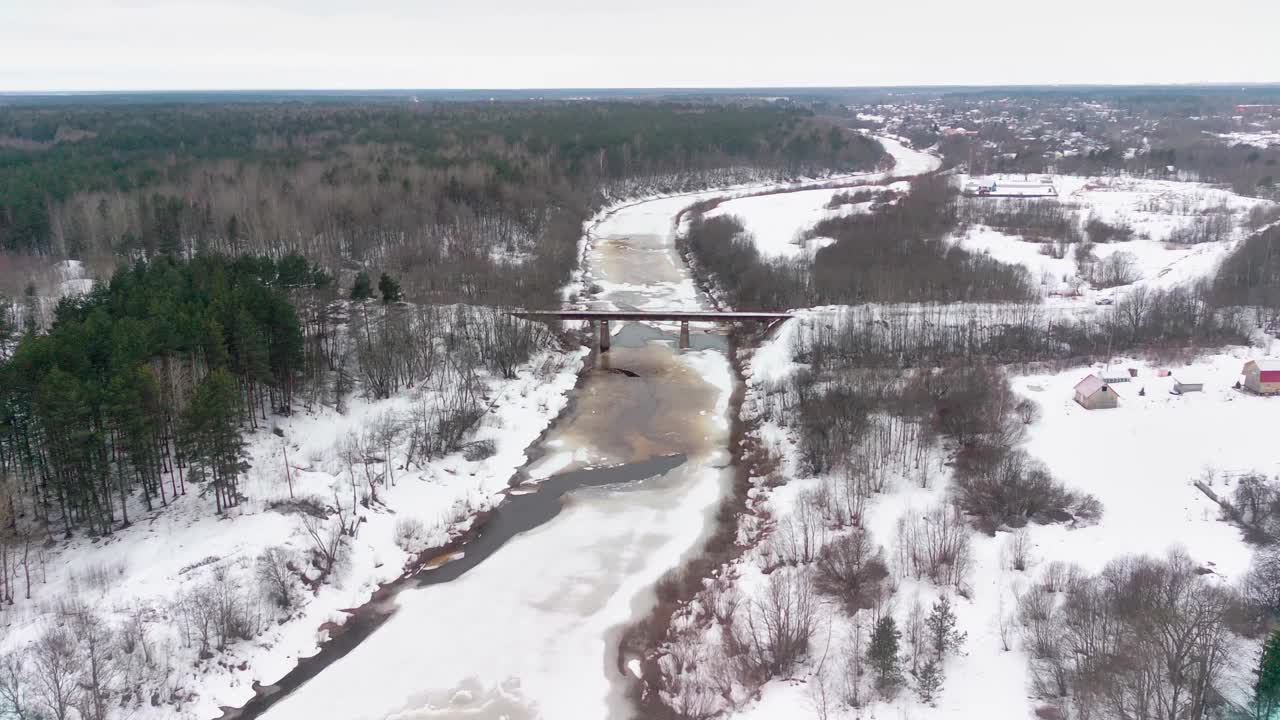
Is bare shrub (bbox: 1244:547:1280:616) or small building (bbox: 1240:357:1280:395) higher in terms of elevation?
small building (bbox: 1240:357:1280:395)

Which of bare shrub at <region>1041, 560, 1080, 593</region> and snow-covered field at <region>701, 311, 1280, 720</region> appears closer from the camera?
snow-covered field at <region>701, 311, 1280, 720</region>

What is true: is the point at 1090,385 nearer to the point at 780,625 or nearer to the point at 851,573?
the point at 851,573

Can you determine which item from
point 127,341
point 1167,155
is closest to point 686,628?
point 127,341

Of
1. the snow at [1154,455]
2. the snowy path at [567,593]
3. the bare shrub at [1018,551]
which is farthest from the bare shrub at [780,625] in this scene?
the snow at [1154,455]

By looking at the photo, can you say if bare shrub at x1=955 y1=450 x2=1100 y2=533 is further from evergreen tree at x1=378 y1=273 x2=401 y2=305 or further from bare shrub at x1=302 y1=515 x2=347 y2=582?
evergreen tree at x1=378 y1=273 x2=401 y2=305

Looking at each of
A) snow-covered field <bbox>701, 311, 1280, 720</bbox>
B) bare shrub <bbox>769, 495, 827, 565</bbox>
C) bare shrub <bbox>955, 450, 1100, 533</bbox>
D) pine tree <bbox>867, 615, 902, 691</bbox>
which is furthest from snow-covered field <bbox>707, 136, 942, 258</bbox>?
pine tree <bbox>867, 615, 902, 691</bbox>

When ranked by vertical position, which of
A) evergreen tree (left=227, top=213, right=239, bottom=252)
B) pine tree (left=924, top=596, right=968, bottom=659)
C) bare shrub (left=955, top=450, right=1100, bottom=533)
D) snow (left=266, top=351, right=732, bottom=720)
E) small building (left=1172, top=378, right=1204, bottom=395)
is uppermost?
evergreen tree (left=227, top=213, right=239, bottom=252)

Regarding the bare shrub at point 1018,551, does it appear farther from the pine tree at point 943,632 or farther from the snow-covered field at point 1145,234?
the snow-covered field at point 1145,234
